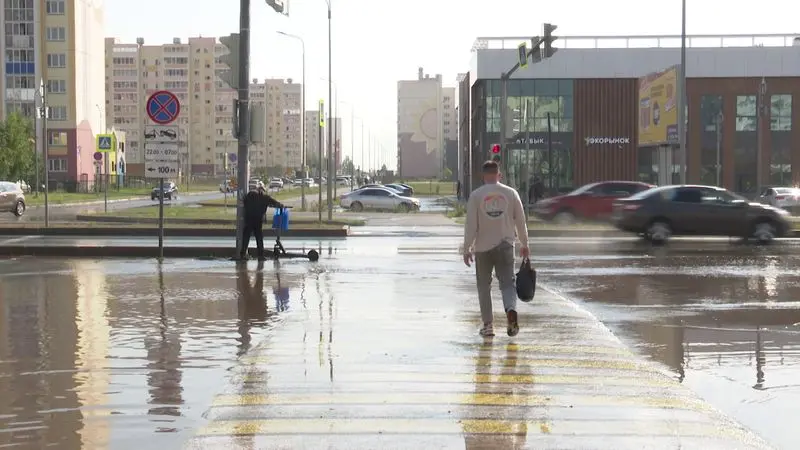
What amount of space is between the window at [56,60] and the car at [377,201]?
205 ft

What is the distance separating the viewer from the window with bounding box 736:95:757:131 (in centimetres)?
7219

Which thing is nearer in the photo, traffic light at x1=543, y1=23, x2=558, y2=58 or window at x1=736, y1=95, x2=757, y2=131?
traffic light at x1=543, y1=23, x2=558, y2=58

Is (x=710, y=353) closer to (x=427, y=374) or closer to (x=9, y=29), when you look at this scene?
(x=427, y=374)

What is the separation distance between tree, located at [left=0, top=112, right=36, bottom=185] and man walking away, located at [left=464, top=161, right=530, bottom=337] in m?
80.4

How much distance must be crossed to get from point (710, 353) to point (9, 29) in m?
112

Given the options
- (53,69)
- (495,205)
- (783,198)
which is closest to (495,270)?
(495,205)

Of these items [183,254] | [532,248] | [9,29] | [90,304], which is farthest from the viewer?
[9,29]

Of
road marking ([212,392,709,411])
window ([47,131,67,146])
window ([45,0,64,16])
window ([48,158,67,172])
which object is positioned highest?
window ([45,0,64,16])

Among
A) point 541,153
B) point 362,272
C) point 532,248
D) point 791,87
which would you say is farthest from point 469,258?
point 791,87

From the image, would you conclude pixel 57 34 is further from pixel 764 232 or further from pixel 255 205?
pixel 255 205

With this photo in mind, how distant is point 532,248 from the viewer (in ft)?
86.2

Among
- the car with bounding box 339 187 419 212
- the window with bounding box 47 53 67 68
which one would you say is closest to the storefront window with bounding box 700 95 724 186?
the car with bounding box 339 187 419 212

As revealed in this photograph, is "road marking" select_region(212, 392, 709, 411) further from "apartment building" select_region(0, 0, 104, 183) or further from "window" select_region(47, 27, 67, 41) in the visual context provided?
"window" select_region(47, 27, 67, 41)

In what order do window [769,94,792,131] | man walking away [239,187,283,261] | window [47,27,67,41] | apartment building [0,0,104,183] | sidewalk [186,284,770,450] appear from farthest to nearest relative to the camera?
window [47,27,67,41] < apartment building [0,0,104,183] < window [769,94,792,131] < man walking away [239,187,283,261] < sidewalk [186,284,770,450]
